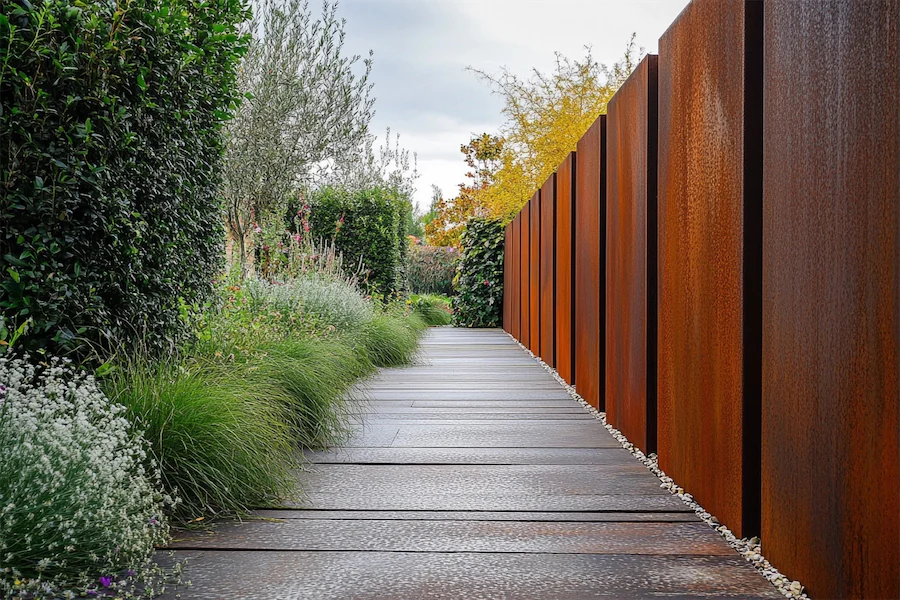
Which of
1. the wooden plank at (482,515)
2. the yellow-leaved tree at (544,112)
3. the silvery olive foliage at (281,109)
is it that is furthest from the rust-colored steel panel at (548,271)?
the yellow-leaved tree at (544,112)

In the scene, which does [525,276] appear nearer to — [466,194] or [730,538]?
[730,538]

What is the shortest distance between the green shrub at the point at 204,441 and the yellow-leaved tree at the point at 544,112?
8789 millimetres

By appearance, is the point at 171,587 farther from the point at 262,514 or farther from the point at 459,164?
the point at 459,164

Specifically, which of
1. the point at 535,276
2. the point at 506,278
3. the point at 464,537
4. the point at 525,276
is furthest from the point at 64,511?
the point at 506,278

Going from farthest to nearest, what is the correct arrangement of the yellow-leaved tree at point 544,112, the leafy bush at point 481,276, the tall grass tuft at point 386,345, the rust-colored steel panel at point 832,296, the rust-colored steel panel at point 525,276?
the leafy bush at point 481,276
the yellow-leaved tree at point 544,112
the rust-colored steel panel at point 525,276
the tall grass tuft at point 386,345
the rust-colored steel panel at point 832,296

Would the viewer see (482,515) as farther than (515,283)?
No

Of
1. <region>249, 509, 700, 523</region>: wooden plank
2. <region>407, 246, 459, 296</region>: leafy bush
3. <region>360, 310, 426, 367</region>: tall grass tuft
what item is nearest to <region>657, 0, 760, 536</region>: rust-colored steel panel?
<region>249, 509, 700, 523</region>: wooden plank

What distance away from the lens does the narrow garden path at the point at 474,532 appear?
170 cm

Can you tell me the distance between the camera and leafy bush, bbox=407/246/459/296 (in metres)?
18.8

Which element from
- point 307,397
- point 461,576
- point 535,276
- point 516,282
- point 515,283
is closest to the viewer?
point 461,576

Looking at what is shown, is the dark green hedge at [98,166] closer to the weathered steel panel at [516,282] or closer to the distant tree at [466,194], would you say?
the weathered steel panel at [516,282]

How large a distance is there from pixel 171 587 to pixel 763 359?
148 cm

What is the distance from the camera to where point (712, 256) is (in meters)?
2.04

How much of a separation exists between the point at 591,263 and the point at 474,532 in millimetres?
2372
